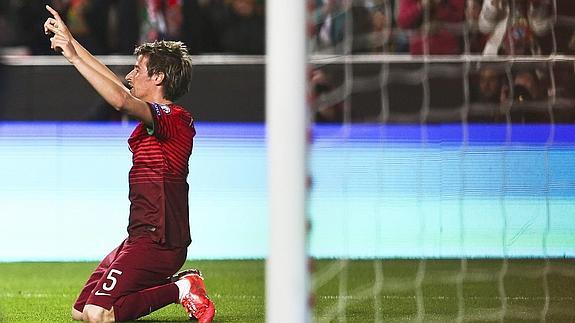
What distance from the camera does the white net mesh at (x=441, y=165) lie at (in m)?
6.30

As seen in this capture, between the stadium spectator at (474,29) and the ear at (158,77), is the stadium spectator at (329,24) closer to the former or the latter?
the ear at (158,77)

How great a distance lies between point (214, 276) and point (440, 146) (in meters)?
2.68

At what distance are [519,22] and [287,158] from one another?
15.3 feet

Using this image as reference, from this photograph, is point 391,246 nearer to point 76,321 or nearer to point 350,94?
point 350,94

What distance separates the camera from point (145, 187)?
4.78 metres

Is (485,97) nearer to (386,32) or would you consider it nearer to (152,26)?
(386,32)

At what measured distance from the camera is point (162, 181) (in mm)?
4770

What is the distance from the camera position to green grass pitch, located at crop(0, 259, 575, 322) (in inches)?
207

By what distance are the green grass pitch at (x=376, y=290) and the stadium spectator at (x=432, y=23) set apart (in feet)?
5.82

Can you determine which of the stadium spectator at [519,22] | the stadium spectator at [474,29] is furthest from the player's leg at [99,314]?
the stadium spectator at [474,29]

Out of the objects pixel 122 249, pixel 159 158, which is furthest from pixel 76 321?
pixel 159 158

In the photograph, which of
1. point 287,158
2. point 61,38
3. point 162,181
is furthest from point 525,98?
point 287,158

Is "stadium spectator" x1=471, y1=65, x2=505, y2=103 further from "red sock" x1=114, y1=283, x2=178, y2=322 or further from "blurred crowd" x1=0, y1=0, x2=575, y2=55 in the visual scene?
"red sock" x1=114, y1=283, x2=178, y2=322

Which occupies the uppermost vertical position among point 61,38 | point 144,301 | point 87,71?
point 61,38
